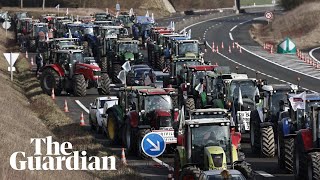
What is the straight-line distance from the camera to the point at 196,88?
3703cm

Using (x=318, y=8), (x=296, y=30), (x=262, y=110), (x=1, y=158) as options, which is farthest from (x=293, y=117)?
(x=318, y=8)

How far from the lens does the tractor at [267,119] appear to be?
96.3 feet

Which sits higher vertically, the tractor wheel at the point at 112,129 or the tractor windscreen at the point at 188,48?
the tractor windscreen at the point at 188,48

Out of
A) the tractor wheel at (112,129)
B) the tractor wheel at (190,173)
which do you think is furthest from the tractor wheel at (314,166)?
the tractor wheel at (112,129)

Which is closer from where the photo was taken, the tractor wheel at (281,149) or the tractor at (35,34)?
the tractor wheel at (281,149)

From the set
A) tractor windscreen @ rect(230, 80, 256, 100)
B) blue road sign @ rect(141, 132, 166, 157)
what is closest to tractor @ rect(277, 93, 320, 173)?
blue road sign @ rect(141, 132, 166, 157)

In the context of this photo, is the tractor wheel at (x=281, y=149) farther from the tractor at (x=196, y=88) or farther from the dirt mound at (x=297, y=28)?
the dirt mound at (x=297, y=28)

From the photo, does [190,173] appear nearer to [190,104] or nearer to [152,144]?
[152,144]

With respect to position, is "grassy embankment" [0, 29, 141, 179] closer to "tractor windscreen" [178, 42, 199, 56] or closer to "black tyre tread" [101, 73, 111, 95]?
"black tyre tread" [101, 73, 111, 95]

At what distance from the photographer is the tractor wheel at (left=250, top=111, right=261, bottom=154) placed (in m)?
30.4

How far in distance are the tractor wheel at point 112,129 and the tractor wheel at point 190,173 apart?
1025cm

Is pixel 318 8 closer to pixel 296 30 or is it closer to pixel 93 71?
pixel 296 30

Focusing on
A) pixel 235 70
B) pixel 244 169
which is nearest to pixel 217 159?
pixel 244 169

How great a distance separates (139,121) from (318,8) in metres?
82.1
